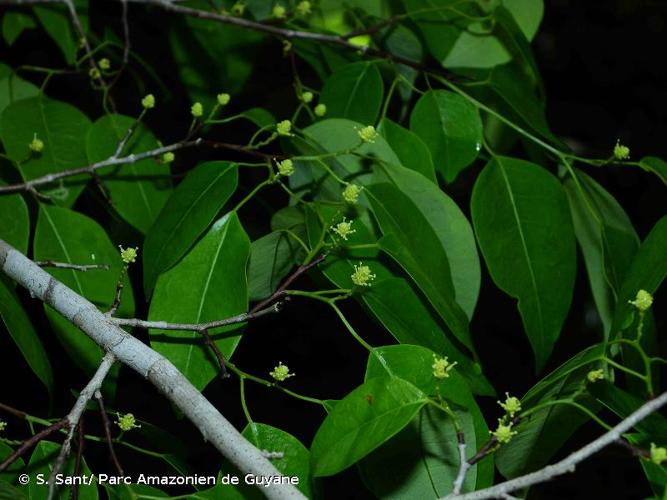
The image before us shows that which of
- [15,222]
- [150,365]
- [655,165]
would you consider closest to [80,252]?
[15,222]

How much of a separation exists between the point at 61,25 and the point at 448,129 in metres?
0.64

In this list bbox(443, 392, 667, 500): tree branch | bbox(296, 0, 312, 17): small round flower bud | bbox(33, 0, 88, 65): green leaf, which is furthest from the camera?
bbox(33, 0, 88, 65): green leaf

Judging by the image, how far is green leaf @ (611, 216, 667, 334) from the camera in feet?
2.34

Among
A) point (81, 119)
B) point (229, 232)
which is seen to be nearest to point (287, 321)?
point (81, 119)

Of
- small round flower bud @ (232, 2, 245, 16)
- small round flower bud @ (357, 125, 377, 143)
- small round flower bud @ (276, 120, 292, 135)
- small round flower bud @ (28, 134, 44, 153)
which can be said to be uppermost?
small round flower bud @ (232, 2, 245, 16)

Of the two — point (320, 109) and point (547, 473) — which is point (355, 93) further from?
point (547, 473)

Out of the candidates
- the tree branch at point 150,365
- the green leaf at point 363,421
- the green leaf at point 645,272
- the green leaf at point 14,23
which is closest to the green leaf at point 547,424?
the green leaf at point 645,272

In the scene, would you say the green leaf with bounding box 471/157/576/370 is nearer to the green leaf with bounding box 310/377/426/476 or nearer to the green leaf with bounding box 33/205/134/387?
the green leaf with bounding box 310/377/426/476

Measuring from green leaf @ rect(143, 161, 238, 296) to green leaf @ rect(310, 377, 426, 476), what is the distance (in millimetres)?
251

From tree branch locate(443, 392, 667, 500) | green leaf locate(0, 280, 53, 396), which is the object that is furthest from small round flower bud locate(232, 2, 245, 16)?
tree branch locate(443, 392, 667, 500)

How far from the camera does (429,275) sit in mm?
765

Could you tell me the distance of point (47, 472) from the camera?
72cm

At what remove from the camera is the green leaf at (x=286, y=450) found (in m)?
0.65

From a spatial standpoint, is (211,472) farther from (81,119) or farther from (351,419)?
(351,419)
